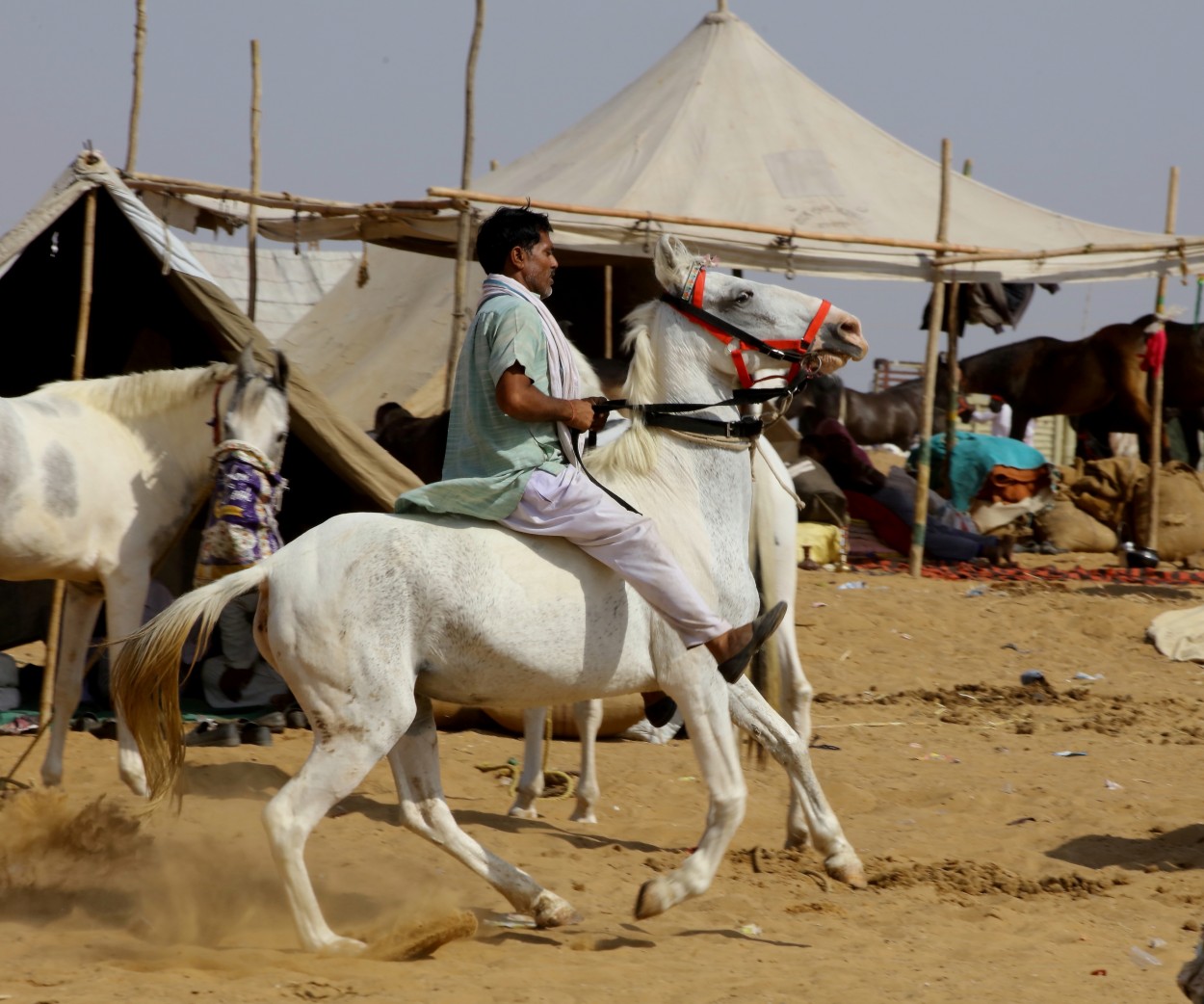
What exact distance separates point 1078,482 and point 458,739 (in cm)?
923

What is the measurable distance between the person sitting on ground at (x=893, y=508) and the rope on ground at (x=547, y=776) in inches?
274

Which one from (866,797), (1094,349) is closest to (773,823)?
(866,797)

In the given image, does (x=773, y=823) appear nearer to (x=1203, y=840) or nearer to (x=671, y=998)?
(x=1203, y=840)

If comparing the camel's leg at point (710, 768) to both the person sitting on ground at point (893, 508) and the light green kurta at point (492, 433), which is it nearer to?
the light green kurta at point (492, 433)

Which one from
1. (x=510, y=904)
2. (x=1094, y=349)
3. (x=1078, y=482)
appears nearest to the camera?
(x=510, y=904)

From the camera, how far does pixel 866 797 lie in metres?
6.42

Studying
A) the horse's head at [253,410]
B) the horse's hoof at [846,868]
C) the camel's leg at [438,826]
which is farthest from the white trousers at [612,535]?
the horse's head at [253,410]

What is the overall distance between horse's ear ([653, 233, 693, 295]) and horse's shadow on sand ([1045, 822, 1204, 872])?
277cm

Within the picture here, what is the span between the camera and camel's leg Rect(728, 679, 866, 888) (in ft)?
15.4

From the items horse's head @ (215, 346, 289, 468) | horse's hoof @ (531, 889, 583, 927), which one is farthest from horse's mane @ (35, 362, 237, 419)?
horse's hoof @ (531, 889, 583, 927)

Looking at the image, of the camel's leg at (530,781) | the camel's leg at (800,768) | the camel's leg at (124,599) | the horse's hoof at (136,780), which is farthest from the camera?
the camel's leg at (124,599)

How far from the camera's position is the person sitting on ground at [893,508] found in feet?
42.8

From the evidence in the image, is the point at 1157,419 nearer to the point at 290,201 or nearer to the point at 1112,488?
the point at 1112,488

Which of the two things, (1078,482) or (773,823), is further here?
(1078,482)
